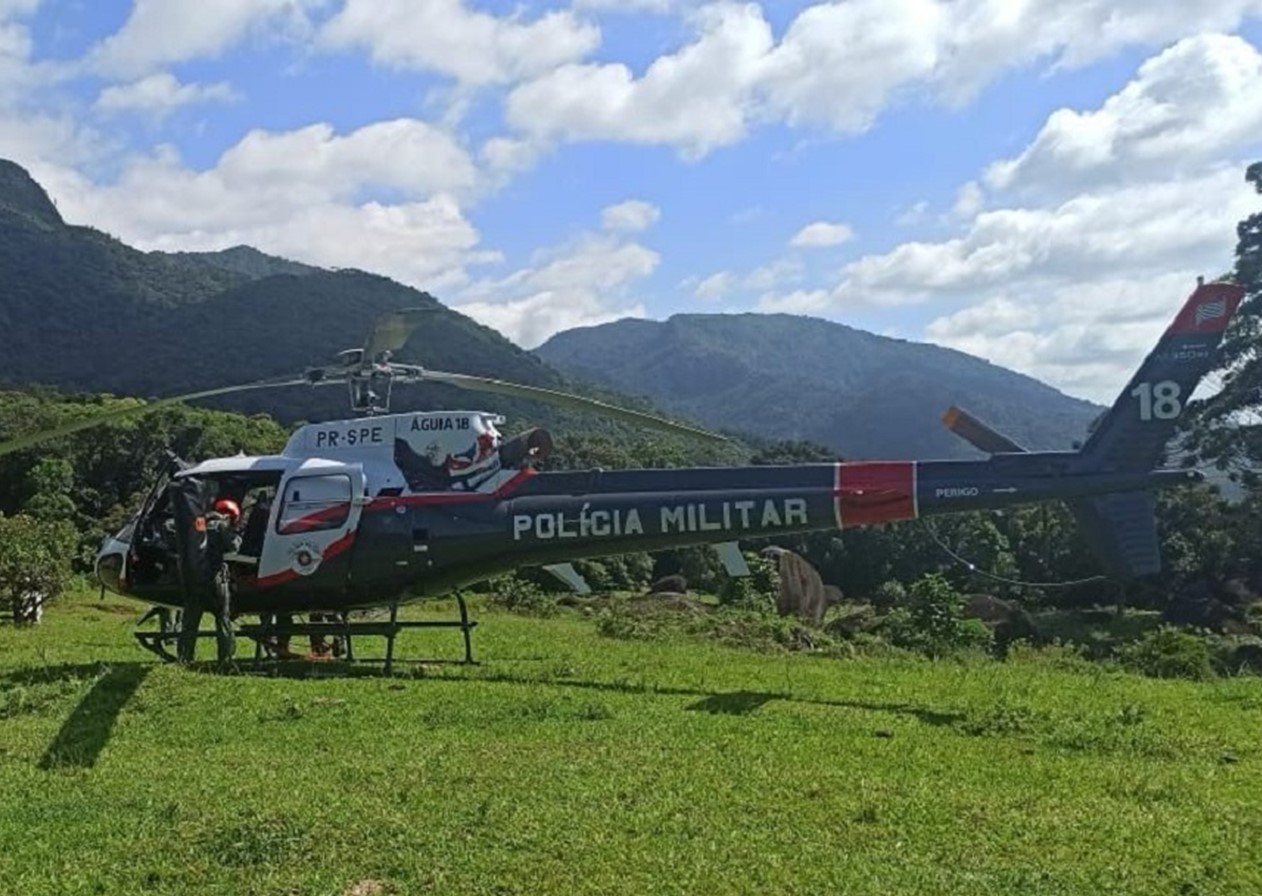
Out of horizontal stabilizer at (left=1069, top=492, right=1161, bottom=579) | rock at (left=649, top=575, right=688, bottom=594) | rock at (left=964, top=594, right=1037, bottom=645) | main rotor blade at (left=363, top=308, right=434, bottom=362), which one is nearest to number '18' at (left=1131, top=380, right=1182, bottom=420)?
horizontal stabilizer at (left=1069, top=492, right=1161, bottom=579)

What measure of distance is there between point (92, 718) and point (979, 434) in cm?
939

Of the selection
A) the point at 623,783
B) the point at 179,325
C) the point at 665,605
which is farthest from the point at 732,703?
the point at 179,325

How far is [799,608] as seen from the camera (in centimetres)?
3359

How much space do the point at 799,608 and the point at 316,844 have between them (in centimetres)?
2808

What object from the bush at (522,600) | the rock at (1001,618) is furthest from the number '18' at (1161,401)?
the bush at (522,600)

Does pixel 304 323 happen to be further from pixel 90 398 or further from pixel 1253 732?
pixel 1253 732

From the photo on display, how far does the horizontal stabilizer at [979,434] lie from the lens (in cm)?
1271

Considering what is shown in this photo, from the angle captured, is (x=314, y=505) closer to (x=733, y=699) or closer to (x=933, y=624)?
(x=733, y=699)

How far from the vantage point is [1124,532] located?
12.0m

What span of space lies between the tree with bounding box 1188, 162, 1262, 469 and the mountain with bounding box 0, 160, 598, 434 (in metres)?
58.7

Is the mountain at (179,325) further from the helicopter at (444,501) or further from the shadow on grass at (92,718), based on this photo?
the shadow on grass at (92,718)

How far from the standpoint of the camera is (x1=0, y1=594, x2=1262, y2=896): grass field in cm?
600

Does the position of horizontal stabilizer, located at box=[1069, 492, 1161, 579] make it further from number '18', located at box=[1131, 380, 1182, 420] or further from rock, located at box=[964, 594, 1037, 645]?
rock, located at box=[964, 594, 1037, 645]

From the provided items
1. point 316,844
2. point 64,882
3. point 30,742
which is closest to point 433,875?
point 316,844
